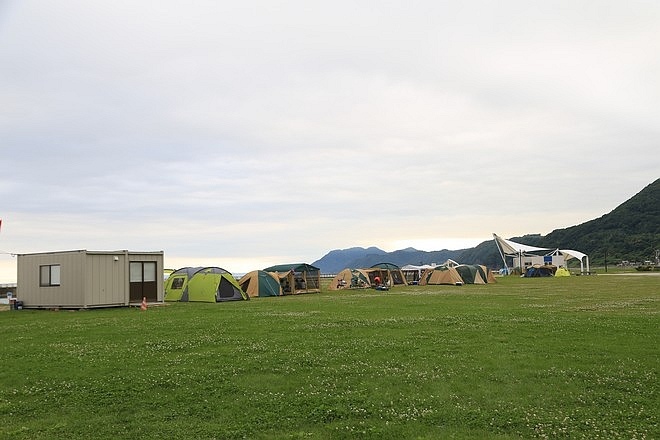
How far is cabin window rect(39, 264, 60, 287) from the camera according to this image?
35.7 meters

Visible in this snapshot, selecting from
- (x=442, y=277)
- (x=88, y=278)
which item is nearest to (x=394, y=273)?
(x=442, y=277)

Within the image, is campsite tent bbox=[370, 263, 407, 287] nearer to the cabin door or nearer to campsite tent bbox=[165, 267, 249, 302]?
campsite tent bbox=[165, 267, 249, 302]

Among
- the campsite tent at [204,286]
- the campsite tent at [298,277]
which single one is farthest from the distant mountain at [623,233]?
the campsite tent at [204,286]

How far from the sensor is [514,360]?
14.9m

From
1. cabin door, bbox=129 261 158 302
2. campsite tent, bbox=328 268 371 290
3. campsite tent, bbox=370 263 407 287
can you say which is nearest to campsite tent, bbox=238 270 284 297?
campsite tent, bbox=328 268 371 290

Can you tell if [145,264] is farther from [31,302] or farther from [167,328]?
[167,328]

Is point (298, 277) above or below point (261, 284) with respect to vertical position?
above

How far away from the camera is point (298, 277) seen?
52781mm

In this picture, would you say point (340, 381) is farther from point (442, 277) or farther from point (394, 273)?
point (442, 277)

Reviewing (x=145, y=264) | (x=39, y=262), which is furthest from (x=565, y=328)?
(x=39, y=262)

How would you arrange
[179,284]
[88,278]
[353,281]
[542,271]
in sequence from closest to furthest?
[88,278] → [179,284] → [353,281] → [542,271]

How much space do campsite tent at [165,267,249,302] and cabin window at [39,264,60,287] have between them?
910cm

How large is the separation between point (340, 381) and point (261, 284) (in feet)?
118

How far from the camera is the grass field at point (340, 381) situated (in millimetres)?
10664
